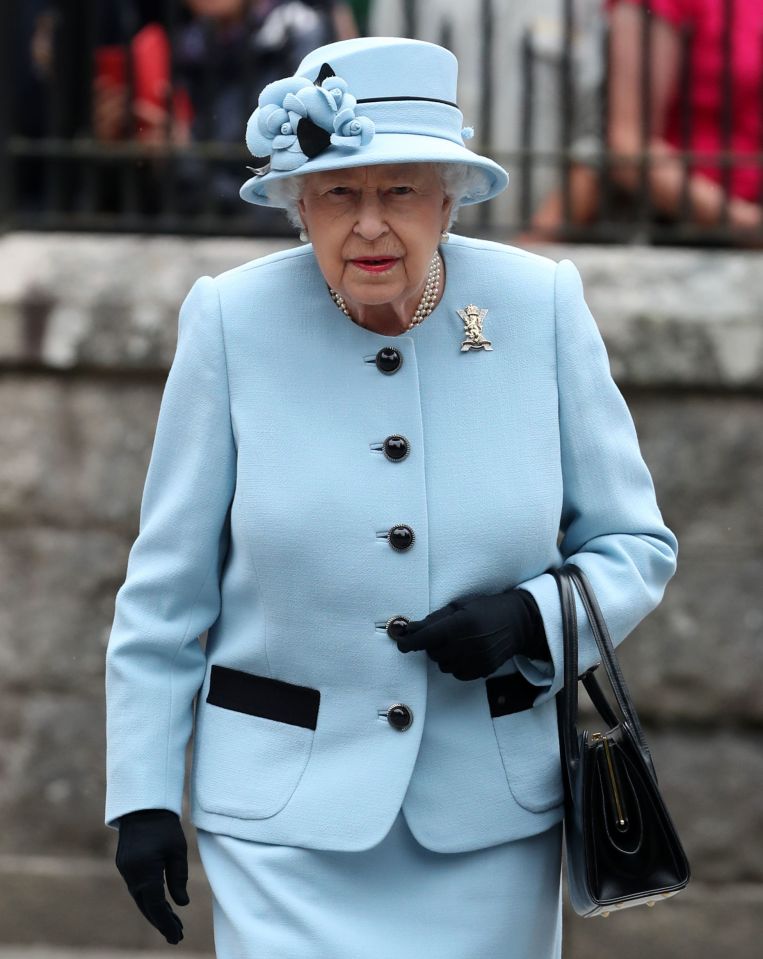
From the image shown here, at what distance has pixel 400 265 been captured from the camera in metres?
2.42

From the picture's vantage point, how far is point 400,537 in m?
2.47

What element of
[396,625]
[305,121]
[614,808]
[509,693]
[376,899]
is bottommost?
[376,899]

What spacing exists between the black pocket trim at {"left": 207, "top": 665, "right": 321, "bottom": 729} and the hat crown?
840mm

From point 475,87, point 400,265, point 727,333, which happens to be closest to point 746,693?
point 727,333

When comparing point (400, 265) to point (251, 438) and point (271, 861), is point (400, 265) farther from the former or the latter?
point (271, 861)

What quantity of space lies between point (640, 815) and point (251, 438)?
0.76 metres

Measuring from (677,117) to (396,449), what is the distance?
249 cm

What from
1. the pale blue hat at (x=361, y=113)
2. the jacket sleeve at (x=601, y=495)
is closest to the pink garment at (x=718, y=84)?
the jacket sleeve at (x=601, y=495)

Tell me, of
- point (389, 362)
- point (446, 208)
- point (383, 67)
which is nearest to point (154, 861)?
point (389, 362)

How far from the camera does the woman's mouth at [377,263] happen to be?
241 centimetres

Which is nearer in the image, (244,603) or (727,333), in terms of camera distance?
(244,603)

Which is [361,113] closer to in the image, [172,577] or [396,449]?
[396,449]

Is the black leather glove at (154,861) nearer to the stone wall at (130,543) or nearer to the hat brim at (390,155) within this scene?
the hat brim at (390,155)

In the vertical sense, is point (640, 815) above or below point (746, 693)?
above
